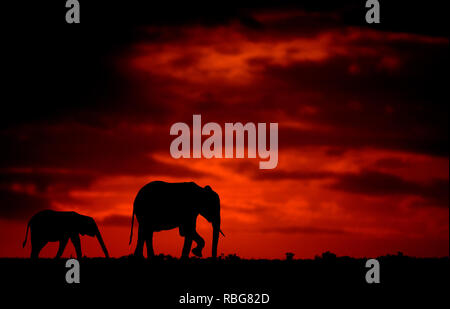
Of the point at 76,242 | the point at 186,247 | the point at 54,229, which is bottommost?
the point at 186,247

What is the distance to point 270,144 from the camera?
1410 inches

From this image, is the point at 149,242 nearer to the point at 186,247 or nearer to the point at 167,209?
the point at 167,209

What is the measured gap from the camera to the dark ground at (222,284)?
2597cm

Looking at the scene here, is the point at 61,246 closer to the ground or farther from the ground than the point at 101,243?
closer to the ground

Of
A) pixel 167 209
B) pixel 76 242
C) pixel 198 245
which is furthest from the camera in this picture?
pixel 76 242

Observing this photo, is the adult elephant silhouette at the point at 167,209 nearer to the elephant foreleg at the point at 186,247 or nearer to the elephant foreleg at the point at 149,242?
the elephant foreleg at the point at 149,242

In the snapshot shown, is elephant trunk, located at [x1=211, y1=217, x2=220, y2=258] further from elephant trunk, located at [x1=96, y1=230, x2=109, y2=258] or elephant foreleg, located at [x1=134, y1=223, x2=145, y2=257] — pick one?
elephant trunk, located at [x1=96, y1=230, x2=109, y2=258]

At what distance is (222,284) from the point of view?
1078 inches

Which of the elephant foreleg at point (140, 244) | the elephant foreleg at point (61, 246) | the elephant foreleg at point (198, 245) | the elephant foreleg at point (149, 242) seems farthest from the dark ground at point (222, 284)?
the elephant foreleg at point (61, 246)

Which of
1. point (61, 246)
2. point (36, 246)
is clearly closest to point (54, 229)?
point (61, 246)
